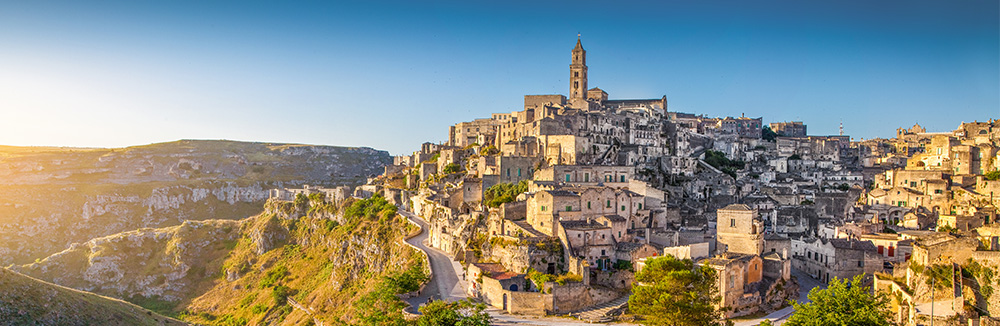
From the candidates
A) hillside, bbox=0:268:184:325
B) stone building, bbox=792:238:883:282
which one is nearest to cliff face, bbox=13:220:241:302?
hillside, bbox=0:268:184:325

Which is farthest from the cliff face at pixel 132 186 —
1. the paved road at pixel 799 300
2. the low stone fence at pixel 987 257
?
the low stone fence at pixel 987 257

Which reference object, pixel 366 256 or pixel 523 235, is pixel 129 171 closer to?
pixel 366 256

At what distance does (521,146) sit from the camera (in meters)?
65.3

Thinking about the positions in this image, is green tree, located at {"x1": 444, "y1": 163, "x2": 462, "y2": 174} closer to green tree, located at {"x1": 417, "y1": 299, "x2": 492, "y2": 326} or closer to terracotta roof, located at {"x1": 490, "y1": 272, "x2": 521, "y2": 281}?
terracotta roof, located at {"x1": 490, "y1": 272, "x2": 521, "y2": 281}

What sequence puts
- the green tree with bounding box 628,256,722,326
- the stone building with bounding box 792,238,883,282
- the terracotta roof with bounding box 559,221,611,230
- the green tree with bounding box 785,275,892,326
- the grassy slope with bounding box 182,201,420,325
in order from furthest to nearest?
the grassy slope with bounding box 182,201,420,325 < the stone building with bounding box 792,238,883,282 < the terracotta roof with bounding box 559,221,611,230 < the green tree with bounding box 628,256,722,326 < the green tree with bounding box 785,275,892,326

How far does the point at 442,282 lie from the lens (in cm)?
4081

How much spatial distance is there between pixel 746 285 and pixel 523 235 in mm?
14874

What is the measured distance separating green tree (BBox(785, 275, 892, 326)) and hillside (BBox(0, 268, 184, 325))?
33.5 metres

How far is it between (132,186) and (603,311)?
96.2 m

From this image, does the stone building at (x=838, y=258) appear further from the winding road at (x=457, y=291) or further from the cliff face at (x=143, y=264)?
the cliff face at (x=143, y=264)

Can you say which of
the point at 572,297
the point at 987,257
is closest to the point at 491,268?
the point at 572,297

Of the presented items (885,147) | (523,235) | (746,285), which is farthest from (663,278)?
(885,147)

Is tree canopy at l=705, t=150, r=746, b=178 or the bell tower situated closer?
tree canopy at l=705, t=150, r=746, b=178

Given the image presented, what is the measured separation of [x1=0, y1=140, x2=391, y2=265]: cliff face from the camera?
84.8 m
